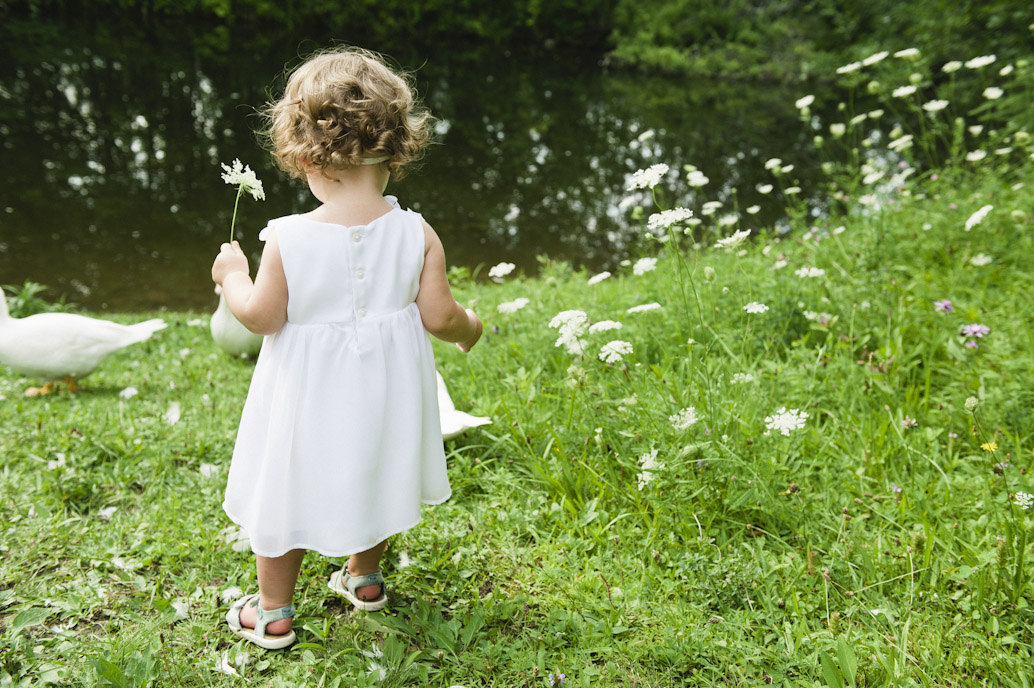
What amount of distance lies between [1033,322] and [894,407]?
829mm

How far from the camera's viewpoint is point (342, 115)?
1551 millimetres

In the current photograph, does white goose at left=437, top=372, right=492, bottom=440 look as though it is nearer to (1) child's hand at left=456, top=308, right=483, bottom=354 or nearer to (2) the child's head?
(1) child's hand at left=456, top=308, right=483, bottom=354

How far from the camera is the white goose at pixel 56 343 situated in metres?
2.97

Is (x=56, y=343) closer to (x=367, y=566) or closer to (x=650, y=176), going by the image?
(x=367, y=566)

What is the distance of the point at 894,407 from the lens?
2.69m

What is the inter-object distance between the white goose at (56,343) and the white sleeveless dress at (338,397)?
6.07 ft

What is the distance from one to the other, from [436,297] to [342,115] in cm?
44

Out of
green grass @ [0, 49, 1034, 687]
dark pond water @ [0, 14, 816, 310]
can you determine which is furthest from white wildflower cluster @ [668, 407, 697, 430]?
dark pond water @ [0, 14, 816, 310]

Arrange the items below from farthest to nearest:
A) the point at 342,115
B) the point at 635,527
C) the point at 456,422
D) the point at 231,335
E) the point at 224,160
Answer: the point at 224,160 < the point at 231,335 < the point at 456,422 < the point at 635,527 < the point at 342,115

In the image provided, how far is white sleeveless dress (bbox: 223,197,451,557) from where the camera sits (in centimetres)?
161

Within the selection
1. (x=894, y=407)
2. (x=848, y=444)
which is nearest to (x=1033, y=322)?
(x=894, y=407)

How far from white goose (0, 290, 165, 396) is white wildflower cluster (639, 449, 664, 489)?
235cm

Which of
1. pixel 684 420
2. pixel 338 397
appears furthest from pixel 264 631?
pixel 684 420

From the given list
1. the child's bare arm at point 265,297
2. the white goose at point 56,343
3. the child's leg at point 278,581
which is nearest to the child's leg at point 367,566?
the child's leg at point 278,581
